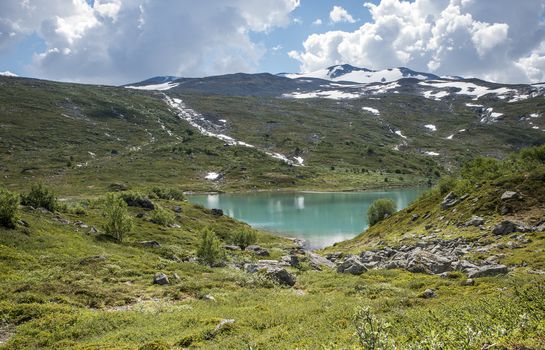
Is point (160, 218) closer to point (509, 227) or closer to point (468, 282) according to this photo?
point (509, 227)

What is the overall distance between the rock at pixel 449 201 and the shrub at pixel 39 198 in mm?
71187

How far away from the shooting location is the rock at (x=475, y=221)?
56031 millimetres

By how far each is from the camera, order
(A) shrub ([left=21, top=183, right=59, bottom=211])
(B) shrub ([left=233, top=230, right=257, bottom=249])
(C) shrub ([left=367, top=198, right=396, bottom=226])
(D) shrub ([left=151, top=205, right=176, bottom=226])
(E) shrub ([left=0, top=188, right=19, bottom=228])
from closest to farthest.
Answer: (E) shrub ([left=0, top=188, right=19, bottom=228]), (A) shrub ([left=21, top=183, right=59, bottom=211]), (B) shrub ([left=233, top=230, right=257, bottom=249]), (D) shrub ([left=151, top=205, right=176, bottom=226]), (C) shrub ([left=367, top=198, right=396, bottom=226])

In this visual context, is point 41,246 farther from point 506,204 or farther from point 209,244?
point 506,204

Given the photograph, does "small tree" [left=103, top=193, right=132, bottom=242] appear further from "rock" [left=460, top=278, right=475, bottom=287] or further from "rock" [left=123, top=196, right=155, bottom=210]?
"rock" [left=460, top=278, right=475, bottom=287]

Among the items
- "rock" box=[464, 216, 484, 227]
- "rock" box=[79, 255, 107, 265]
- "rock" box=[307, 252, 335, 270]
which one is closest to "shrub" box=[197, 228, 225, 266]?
"rock" box=[307, 252, 335, 270]

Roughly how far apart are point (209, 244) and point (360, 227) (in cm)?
7885

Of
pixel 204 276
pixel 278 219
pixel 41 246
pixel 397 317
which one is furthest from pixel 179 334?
pixel 278 219

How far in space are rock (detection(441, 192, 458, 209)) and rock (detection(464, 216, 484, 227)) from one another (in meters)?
12.0

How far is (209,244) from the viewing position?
177ft

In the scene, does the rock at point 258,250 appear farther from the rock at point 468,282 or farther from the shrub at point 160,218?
the rock at point 468,282

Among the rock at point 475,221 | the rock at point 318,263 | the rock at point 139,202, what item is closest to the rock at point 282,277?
the rock at point 318,263

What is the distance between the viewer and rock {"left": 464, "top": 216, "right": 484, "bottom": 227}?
5603 centimetres

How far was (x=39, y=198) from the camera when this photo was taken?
241ft
